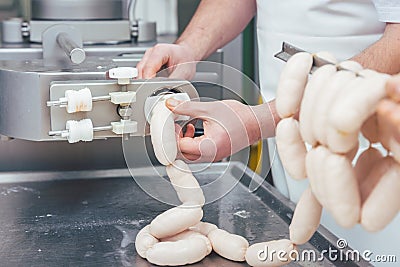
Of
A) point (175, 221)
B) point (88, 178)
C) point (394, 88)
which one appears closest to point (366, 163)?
point (394, 88)

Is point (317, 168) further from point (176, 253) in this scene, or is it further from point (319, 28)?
point (319, 28)

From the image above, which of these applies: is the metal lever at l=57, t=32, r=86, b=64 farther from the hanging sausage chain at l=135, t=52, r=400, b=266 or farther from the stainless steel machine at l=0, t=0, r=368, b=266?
the hanging sausage chain at l=135, t=52, r=400, b=266

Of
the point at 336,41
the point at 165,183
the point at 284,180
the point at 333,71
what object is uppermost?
the point at 333,71

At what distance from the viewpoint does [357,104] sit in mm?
573

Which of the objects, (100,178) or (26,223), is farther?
(100,178)

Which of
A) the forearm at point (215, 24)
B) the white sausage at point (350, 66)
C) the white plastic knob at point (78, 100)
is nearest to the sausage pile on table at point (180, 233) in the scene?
the white plastic knob at point (78, 100)

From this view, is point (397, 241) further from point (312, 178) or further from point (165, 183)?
point (312, 178)

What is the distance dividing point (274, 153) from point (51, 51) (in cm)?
53

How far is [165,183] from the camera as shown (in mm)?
1066

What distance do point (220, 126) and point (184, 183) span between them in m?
0.10

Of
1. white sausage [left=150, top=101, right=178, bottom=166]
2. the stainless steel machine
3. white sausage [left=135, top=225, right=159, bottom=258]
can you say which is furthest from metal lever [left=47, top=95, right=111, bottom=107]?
white sausage [left=135, top=225, right=159, bottom=258]

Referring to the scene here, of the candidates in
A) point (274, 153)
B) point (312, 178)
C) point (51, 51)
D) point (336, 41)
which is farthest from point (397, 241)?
point (51, 51)

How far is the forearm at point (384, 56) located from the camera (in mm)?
1046

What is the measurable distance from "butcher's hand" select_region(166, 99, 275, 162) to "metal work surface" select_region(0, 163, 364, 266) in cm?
15
